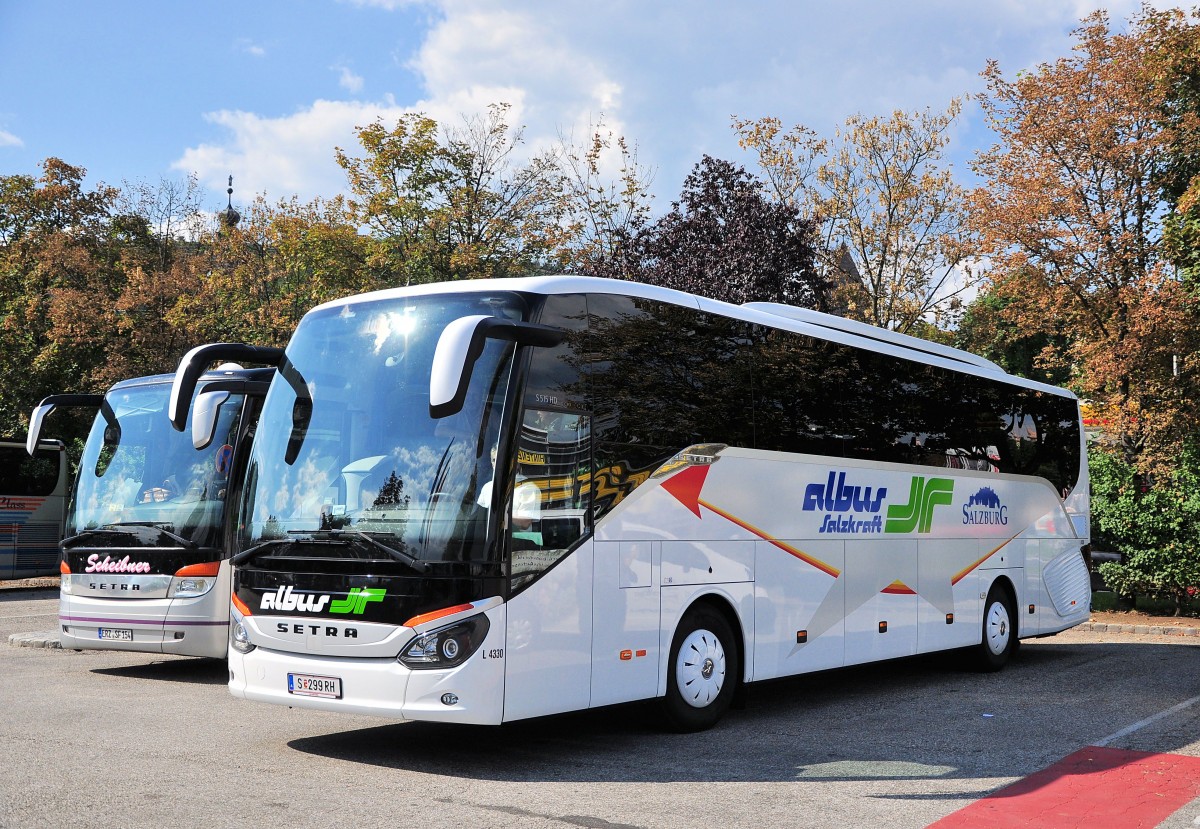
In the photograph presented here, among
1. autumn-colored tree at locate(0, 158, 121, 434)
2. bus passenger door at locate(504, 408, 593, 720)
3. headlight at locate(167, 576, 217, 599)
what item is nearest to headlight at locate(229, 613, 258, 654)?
bus passenger door at locate(504, 408, 593, 720)

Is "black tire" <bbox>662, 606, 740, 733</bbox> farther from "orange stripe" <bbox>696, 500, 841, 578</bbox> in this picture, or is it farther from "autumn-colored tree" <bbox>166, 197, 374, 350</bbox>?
"autumn-colored tree" <bbox>166, 197, 374, 350</bbox>

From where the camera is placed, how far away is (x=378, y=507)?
25.3ft

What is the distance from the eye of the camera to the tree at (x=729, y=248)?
2778cm

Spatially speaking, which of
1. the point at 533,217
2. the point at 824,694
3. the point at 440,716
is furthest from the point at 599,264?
the point at 440,716

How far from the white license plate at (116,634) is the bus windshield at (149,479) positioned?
86 cm

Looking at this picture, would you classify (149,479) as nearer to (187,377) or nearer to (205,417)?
(205,417)

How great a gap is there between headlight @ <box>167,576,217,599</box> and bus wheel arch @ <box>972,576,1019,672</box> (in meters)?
8.65

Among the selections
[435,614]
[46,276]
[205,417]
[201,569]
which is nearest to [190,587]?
[201,569]

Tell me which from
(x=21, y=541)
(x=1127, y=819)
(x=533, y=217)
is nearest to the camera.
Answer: (x=1127, y=819)

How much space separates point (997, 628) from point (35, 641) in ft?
39.4

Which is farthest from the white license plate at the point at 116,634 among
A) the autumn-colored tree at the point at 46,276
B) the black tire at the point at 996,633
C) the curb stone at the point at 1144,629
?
the autumn-colored tree at the point at 46,276

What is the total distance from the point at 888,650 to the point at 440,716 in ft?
19.6

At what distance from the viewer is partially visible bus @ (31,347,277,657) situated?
11727mm

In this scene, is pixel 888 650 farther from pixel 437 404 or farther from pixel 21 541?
pixel 21 541
